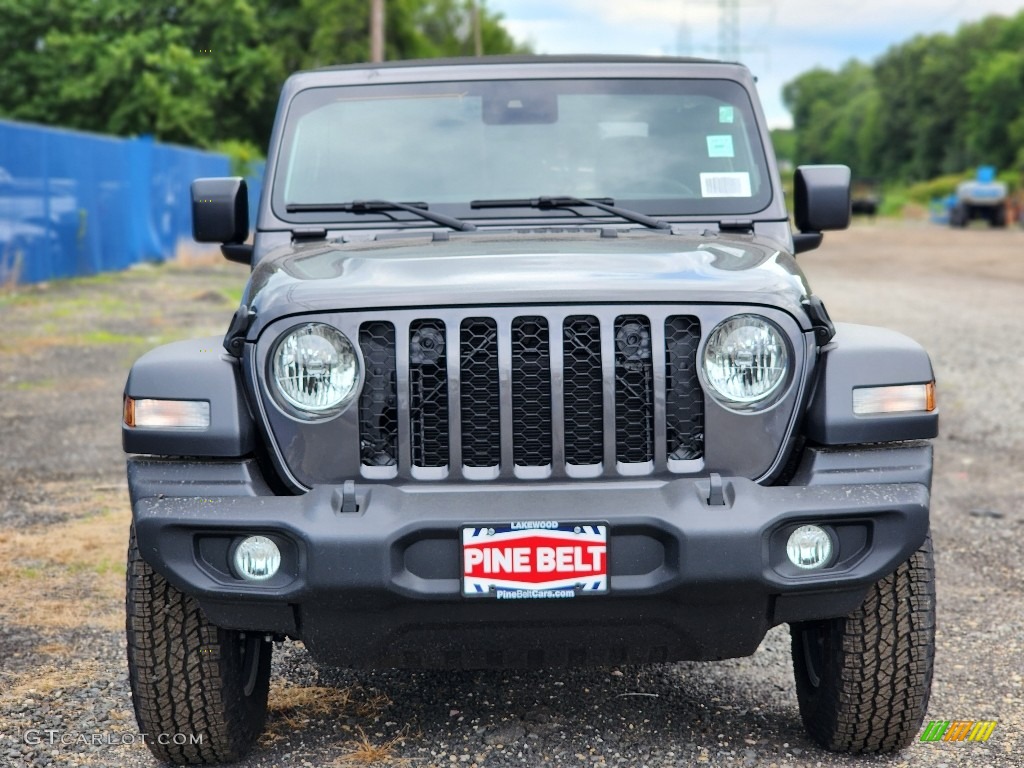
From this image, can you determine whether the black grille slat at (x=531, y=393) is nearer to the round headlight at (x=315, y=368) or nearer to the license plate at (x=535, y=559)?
the license plate at (x=535, y=559)

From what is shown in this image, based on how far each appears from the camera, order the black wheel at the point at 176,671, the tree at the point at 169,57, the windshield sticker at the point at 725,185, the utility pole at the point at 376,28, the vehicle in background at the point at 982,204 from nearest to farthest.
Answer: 1. the black wheel at the point at 176,671
2. the windshield sticker at the point at 725,185
3. the utility pole at the point at 376,28
4. the tree at the point at 169,57
5. the vehicle in background at the point at 982,204

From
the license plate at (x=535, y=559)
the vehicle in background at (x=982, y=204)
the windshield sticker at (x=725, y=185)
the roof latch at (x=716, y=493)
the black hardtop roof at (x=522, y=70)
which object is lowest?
the vehicle in background at (x=982, y=204)

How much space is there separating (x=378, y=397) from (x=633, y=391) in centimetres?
61

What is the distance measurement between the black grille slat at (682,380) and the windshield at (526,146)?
3.97ft

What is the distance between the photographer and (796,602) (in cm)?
330

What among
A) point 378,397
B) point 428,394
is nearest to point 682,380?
point 428,394

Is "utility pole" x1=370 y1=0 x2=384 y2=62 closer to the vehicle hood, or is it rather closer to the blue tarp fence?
the blue tarp fence

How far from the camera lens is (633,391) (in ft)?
10.7

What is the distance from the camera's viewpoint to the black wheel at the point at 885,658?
136 inches

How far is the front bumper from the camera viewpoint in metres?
3.12

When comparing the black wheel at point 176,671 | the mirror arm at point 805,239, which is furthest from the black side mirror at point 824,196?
the black wheel at point 176,671

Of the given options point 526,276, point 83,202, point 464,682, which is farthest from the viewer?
point 83,202

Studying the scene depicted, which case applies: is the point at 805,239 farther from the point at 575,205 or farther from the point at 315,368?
the point at 315,368

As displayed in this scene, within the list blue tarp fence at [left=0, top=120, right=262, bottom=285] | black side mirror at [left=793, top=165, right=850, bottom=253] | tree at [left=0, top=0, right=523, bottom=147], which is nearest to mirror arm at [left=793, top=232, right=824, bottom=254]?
black side mirror at [left=793, top=165, right=850, bottom=253]
